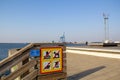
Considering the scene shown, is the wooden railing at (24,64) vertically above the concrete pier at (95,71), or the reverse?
the wooden railing at (24,64)

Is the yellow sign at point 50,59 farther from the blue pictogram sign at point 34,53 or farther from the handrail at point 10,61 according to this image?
the handrail at point 10,61

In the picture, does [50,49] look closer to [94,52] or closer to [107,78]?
[107,78]

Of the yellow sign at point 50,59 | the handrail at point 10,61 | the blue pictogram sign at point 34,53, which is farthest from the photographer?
the yellow sign at point 50,59

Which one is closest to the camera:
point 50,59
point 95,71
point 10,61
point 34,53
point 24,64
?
point 10,61

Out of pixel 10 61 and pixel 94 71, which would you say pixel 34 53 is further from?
pixel 94 71

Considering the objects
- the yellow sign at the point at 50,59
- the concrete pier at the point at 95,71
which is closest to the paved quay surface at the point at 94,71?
the concrete pier at the point at 95,71

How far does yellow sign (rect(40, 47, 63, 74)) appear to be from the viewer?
6.75m

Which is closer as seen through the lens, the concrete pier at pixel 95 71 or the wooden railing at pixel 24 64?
the wooden railing at pixel 24 64

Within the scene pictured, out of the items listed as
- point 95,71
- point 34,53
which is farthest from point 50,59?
point 95,71

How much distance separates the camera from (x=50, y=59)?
22.4 ft

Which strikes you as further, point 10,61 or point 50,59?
point 50,59

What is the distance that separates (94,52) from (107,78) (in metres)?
10.4

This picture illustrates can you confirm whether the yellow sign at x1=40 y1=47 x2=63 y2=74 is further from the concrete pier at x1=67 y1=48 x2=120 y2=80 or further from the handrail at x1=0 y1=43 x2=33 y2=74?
the concrete pier at x1=67 y1=48 x2=120 y2=80

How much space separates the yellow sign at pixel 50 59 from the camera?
22.1ft
